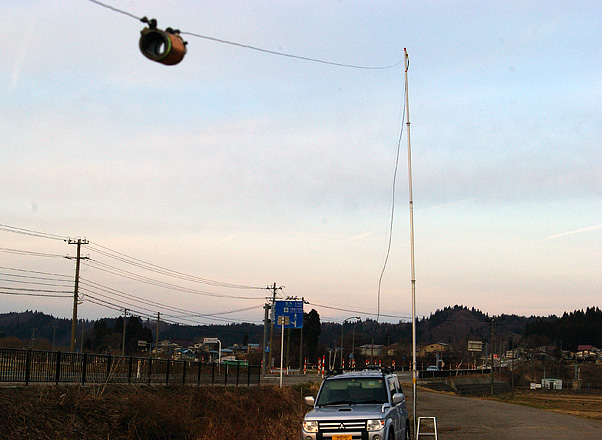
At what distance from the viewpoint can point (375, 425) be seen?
40.3 ft

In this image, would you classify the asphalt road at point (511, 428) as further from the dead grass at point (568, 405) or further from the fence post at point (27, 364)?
the fence post at point (27, 364)

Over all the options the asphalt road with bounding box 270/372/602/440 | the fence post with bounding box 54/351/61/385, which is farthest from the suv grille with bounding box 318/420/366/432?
the fence post with bounding box 54/351/61/385

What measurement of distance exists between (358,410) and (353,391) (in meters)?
1.17

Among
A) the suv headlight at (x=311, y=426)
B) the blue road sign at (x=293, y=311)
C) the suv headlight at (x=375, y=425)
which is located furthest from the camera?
the blue road sign at (x=293, y=311)

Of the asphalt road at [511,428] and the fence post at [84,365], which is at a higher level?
the fence post at [84,365]

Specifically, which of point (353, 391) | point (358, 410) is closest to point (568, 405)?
point (353, 391)

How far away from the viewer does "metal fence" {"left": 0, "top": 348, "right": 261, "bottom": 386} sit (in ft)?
59.0

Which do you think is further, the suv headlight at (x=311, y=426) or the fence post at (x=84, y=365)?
the fence post at (x=84, y=365)

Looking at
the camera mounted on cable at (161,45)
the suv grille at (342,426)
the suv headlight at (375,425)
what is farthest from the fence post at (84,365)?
the camera mounted on cable at (161,45)

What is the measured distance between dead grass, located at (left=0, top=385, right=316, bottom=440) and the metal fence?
1.15m

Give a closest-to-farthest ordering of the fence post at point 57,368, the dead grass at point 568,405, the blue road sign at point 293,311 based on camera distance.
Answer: the fence post at point 57,368 < the dead grass at point 568,405 < the blue road sign at point 293,311

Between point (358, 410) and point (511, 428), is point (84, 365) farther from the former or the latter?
point (511, 428)

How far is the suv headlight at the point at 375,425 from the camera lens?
40.2 feet

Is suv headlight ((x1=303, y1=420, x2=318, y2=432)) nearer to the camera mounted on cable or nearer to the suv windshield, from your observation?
the suv windshield
